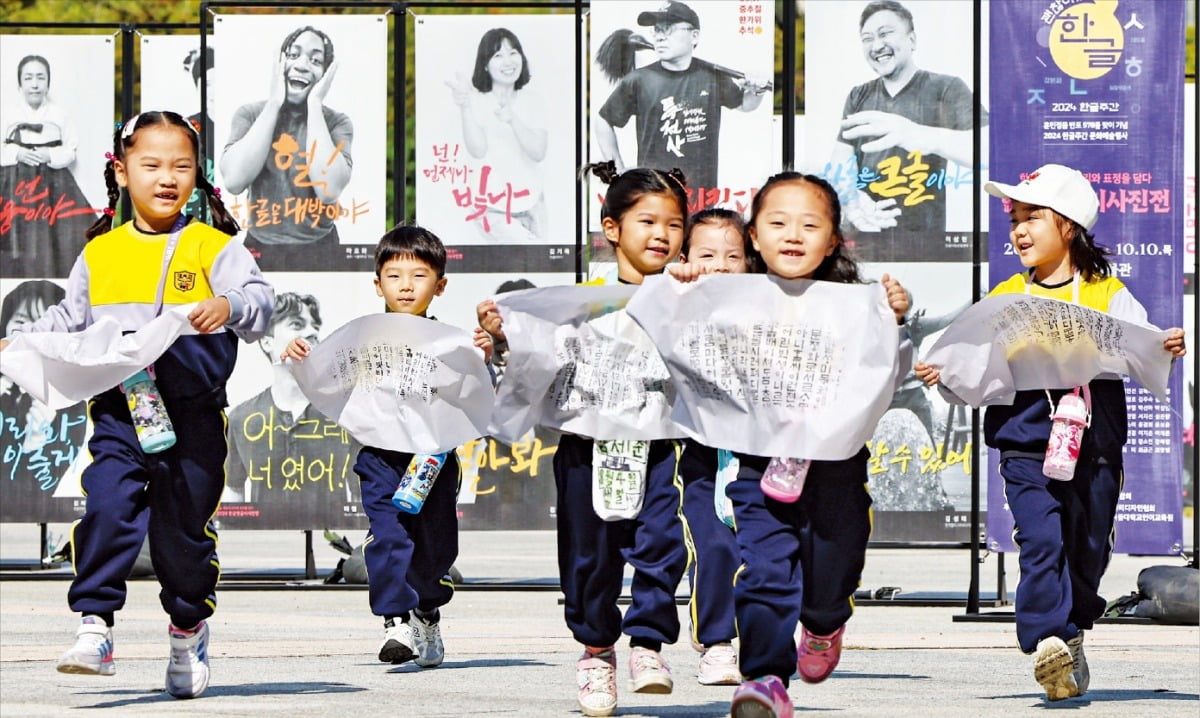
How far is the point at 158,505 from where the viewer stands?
7.33 m

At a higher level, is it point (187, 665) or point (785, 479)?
point (785, 479)

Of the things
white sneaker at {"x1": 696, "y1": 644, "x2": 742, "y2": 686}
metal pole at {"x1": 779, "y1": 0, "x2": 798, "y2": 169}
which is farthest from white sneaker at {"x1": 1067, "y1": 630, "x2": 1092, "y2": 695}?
metal pole at {"x1": 779, "y1": 0, "x2": 798, "y2": 169}

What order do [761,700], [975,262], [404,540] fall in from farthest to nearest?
1. [975,262]
2. [404,540]
3. [761,700]

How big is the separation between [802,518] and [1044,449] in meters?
1.63

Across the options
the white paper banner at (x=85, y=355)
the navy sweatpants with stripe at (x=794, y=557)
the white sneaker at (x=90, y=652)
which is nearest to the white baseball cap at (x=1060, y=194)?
the navy sweatpants with stripe at (x=794, y=557)

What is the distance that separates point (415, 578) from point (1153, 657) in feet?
9.22

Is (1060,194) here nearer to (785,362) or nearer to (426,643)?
(785,362)

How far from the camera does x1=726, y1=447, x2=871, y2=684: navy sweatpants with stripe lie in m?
6.05

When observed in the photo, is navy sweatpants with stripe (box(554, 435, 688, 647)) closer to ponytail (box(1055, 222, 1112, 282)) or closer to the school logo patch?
the school logo patch

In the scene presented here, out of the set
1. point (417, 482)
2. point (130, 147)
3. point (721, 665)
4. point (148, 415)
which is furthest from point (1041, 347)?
point (130, 147)

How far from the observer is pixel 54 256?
527 inches

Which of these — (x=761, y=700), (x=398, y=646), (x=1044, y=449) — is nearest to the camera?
(x=761, y=700)

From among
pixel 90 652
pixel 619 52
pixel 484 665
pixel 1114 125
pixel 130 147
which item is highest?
pixel 619 52

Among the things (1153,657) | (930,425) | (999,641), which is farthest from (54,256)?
(1153,657)
